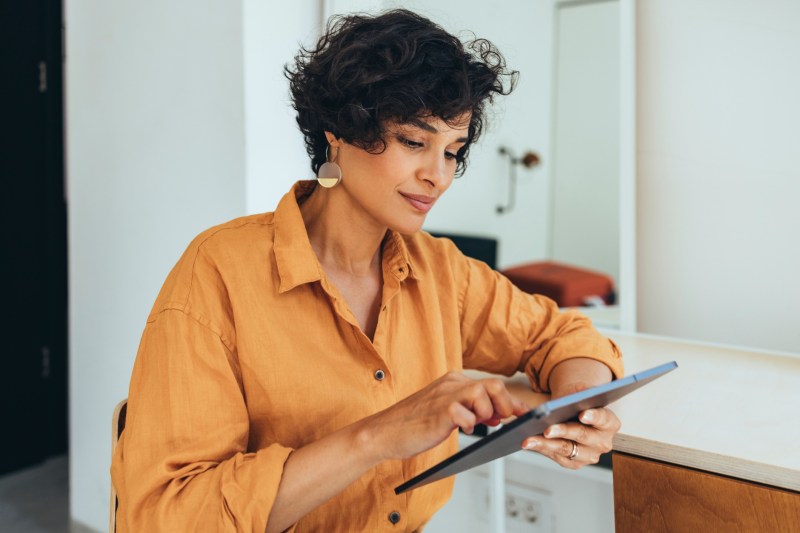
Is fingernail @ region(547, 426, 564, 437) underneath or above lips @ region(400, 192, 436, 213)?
underneath

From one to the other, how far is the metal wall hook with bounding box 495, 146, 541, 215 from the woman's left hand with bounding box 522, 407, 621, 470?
1.70 meters

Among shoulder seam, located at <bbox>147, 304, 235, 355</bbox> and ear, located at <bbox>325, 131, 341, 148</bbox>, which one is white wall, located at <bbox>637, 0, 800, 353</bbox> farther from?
shoulder seam, located at <bbox>147, 304, 235, 355</bbox>

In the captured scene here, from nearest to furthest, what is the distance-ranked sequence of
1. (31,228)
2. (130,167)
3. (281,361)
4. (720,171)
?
1. (281,361)
2. (720,171)
3. (130,167)
4. (31,228)

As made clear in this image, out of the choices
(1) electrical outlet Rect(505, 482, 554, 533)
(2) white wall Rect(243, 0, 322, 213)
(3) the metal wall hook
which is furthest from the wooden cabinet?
(3) the metal wall hook

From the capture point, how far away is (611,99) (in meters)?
2.40

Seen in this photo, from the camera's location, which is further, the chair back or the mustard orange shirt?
the chair back

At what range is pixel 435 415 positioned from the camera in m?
0.85

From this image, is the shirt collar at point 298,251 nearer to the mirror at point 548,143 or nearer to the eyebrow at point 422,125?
the eyebrow at point 422,125

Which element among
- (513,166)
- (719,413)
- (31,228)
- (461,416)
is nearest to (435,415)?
(461,416)

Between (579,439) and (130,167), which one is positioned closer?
(579,439)

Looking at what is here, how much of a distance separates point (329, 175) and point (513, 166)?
1.61 meters

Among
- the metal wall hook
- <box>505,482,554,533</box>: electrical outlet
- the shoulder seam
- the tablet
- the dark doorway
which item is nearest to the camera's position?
the tablet

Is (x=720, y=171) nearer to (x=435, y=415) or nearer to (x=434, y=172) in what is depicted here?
(x=434, y=172)

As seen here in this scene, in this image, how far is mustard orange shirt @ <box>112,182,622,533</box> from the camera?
0.89m
